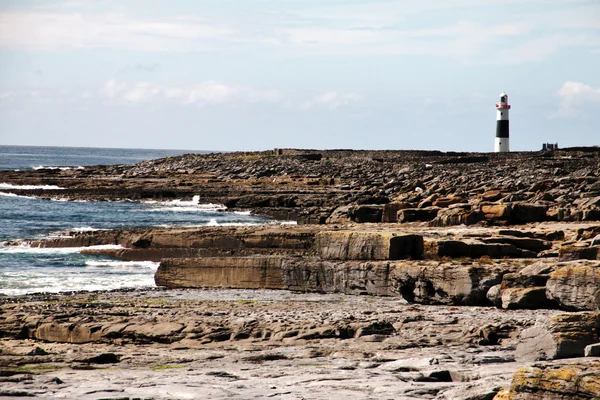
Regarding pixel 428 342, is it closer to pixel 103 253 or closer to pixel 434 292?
pixel 434 292

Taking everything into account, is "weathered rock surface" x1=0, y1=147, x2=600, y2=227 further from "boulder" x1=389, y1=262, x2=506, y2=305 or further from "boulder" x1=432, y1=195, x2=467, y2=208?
"boulder" x1=389, y1=262, x2=506, y2=305

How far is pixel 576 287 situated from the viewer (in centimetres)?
1612

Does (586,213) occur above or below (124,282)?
above

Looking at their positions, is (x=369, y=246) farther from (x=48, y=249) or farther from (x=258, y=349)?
(x=48, y=249)

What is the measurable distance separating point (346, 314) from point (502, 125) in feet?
215

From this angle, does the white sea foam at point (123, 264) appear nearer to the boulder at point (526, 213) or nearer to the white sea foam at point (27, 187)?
the boulder at point (526, 213)

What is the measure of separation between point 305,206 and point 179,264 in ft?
86.3

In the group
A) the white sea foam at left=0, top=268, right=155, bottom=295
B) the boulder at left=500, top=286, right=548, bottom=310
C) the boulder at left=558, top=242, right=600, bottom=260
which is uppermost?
the boulder at left=558, top=242, right=600, bottom=260

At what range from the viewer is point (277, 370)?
479 inches

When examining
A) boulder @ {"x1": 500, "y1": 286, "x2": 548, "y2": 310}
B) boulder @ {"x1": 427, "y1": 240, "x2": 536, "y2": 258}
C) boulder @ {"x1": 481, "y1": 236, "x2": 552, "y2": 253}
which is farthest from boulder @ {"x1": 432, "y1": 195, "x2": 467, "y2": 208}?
boulder @ {"x1": 500, "y1": 286, "x2": 548, "y2": 310}

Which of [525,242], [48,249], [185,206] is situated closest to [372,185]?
[185,206]

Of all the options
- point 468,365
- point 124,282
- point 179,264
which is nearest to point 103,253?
point 124,282

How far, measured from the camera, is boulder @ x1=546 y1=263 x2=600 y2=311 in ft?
52.3

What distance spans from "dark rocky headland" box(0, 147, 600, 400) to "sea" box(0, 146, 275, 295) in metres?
1.33
